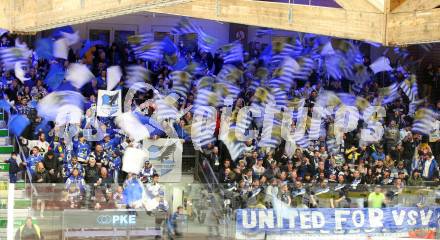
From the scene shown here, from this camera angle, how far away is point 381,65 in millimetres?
19797

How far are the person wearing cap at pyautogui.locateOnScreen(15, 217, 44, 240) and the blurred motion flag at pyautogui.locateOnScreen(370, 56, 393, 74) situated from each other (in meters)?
9.75

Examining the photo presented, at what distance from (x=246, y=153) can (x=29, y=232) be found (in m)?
5.81

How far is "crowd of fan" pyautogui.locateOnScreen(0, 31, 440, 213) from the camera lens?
1496cm

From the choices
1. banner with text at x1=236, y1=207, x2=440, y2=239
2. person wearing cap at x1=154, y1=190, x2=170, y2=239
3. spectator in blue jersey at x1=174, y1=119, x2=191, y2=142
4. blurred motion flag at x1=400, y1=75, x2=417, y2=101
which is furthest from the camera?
blurred motion flag at x1=400, y1=75, x2=417, y2=101

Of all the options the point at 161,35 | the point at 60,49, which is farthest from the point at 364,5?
the point at 161,35

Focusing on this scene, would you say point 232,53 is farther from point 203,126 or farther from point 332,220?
point 332,220

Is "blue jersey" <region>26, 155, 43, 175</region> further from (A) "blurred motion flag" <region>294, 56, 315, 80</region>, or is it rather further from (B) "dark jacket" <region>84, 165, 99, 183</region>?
(A) "blurred motion flag" <region>294, 56, 315, 80</region>

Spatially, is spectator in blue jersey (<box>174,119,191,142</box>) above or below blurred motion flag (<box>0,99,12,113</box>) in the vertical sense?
below

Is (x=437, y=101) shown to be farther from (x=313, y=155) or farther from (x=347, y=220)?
(x=347, y=220)

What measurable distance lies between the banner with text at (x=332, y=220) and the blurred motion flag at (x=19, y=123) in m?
4.44

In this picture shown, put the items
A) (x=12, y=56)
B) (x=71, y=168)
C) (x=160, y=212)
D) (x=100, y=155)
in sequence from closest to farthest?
(x=160, y=212)
(x=71, y=168)
(x=100, y=155)
(x=12, y=56)

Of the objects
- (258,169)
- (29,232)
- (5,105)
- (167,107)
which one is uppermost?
(167,107)

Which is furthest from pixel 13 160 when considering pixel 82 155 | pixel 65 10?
pixel 65 10

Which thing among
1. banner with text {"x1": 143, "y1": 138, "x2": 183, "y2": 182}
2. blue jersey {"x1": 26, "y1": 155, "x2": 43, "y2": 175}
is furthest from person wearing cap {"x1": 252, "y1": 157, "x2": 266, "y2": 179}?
blue jersey {"x1": 26, "y1": 155, "x2": 43, "y2": 175}
